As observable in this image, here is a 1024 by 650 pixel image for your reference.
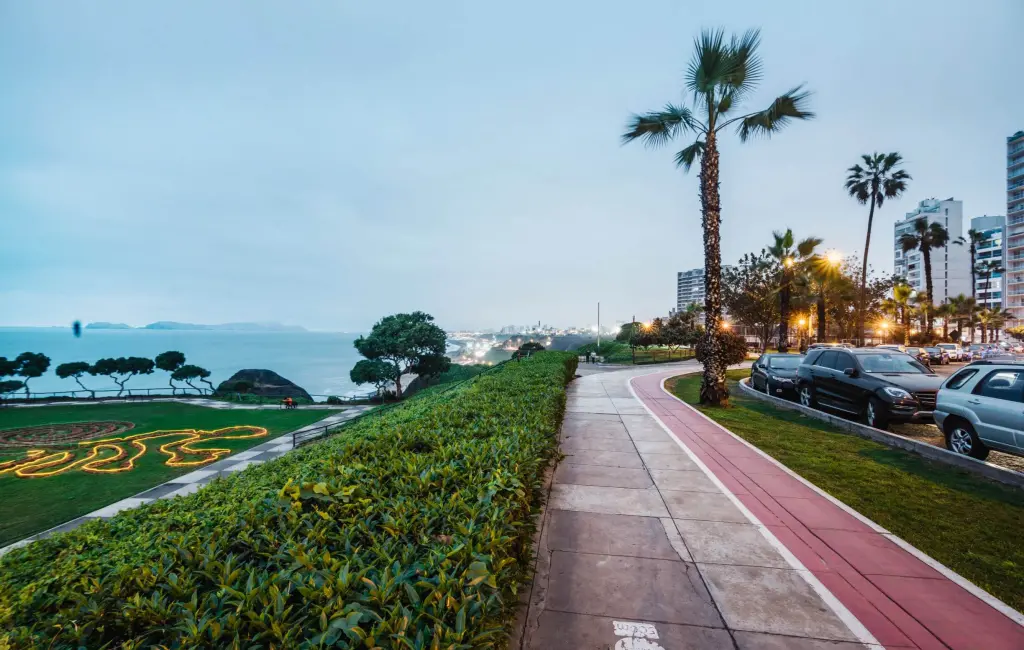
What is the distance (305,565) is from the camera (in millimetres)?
2102

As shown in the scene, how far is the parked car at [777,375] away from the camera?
13.9 m

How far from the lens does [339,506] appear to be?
2803 millimetres

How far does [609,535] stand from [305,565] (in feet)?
11.2

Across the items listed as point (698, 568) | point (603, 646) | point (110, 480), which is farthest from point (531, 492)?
point (110, 480)

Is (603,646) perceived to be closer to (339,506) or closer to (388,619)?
(388,619)

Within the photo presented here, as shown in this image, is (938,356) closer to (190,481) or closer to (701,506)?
(701,506)

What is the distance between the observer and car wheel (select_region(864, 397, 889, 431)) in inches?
365

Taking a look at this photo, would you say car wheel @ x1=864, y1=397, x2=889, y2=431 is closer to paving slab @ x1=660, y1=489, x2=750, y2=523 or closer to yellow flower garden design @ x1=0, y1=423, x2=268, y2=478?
paving slab @ x1=660, y1=489, x2=750, y2=523

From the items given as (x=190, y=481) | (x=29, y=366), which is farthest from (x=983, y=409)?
(x=29, y=366)

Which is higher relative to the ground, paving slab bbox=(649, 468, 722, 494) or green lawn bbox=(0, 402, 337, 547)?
paving slab bbox=(649, 468, 722, 494)

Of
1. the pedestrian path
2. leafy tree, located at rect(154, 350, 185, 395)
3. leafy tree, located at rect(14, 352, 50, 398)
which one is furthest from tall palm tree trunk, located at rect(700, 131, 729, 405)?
leafy tree, located at rect(14, 352, 50, 398)

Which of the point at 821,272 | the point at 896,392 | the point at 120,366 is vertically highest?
the point at 821,272

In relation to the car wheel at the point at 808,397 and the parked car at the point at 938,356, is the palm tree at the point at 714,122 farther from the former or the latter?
the parked car at the point at 938,356

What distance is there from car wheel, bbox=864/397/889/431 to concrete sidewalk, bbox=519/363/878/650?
6.16 meters
